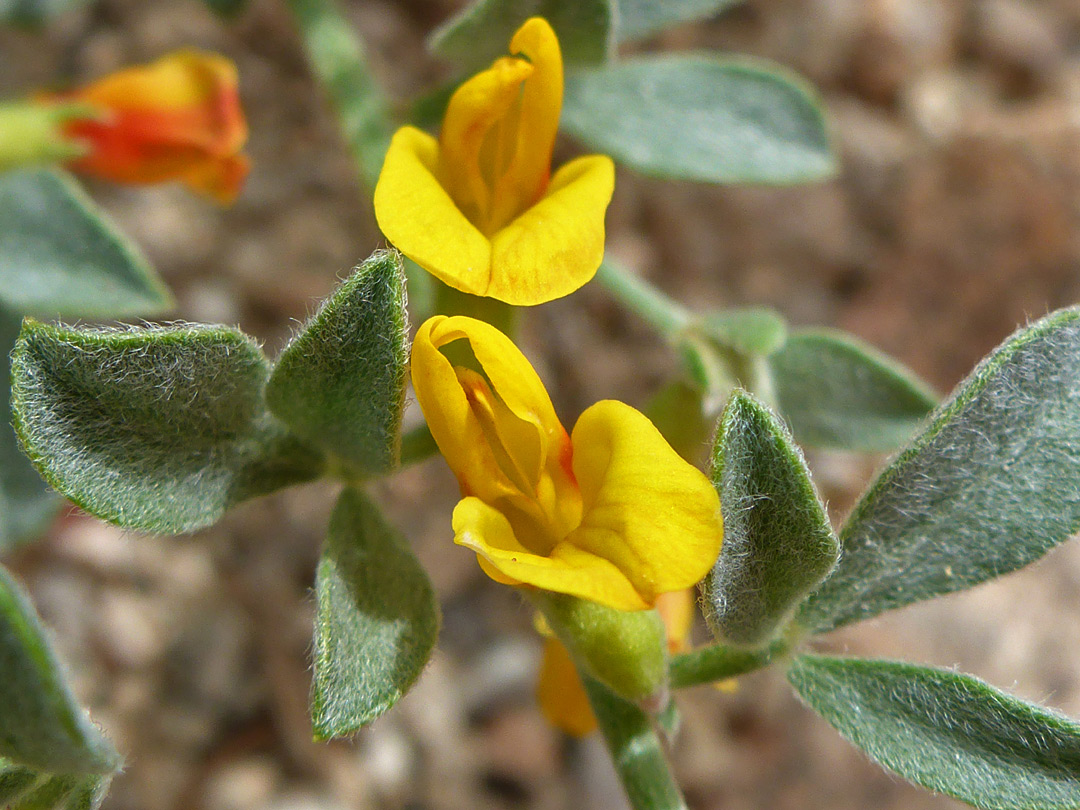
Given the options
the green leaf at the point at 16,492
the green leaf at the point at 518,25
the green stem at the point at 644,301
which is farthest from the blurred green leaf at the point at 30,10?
the green stem at the point at 644,301

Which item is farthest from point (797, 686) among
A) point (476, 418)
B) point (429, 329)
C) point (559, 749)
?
point (559, 749)

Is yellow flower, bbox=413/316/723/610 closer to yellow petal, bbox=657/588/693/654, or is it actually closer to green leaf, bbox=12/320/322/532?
green leaf, bbox=12/320/322/532

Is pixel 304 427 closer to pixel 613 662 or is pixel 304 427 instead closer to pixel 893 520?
pixel 613 662

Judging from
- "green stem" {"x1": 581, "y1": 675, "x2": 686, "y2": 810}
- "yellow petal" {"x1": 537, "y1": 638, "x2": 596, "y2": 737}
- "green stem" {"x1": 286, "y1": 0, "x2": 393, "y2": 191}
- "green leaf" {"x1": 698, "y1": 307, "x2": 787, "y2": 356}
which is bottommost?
"yellow petal" {"x1": 537, "y1": 638, "x2": 596, "y2": 737}

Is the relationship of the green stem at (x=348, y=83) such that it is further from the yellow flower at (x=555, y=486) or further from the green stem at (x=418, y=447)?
the yellow flower at (x=555, y=486)

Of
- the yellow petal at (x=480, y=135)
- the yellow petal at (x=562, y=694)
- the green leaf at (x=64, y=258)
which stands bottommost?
the yellow petal at (x=562, y=694)

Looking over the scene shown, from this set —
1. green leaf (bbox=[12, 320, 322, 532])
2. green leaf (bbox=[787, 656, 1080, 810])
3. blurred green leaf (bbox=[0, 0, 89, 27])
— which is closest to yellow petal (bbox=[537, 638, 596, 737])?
green leaf (bbox=[787, 656, 1080, 810])
